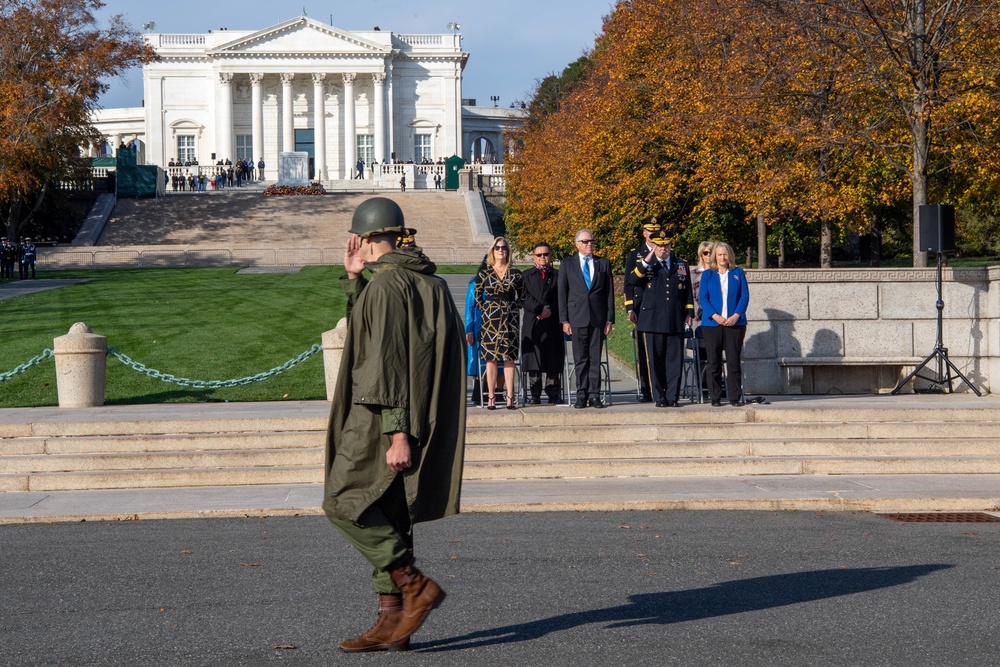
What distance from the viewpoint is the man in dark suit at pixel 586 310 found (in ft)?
46.0

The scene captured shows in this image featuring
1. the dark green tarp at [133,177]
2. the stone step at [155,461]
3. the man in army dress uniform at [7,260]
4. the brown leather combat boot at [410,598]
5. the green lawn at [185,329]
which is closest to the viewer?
the brown leather combat boot at [410,598]

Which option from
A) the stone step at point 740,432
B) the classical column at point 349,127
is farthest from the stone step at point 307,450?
the classical column at point 349,127

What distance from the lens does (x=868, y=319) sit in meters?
16.4

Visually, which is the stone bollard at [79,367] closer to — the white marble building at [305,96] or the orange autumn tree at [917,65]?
the orange autumn tree at [917,65]

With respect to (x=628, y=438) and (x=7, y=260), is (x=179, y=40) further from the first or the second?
(x=628, y=438)

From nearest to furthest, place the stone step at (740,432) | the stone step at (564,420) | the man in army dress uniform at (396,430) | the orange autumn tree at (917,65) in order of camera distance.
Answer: the man in army dress uniform at (396,430) < the stone step at (740,432) < the stone step at (564,420) < the orange autumn tree at (917,65)

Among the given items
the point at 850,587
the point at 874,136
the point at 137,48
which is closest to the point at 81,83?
the point at 137,48

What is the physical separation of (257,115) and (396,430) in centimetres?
9344

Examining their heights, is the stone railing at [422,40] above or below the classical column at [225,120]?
above

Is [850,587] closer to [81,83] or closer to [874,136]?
[874,136]

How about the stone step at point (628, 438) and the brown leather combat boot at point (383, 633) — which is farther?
the stone step at point (628, 438)

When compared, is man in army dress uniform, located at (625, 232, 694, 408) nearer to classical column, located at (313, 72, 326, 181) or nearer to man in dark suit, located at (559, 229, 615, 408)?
man in dark suit, located at (559, 229, 615, 408)

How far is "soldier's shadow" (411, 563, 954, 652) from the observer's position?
6291mm

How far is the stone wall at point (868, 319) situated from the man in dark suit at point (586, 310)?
116 inches
